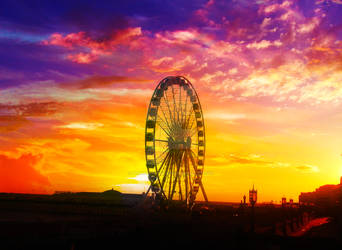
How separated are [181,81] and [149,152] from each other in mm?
14349

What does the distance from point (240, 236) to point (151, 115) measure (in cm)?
3107

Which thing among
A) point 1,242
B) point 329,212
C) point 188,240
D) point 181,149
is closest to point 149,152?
point 181,149

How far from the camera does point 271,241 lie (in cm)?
2331

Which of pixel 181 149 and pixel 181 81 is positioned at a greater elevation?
pixel 181 81

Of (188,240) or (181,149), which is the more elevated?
(181,149)

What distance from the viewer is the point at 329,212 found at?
106m

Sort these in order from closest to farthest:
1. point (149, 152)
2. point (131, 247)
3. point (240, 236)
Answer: point (131, 247), point (240, 236), point (149, 152)

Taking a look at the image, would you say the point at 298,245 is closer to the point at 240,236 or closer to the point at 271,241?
the point at 271,241

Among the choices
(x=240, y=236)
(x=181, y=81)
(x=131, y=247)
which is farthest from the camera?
(x=181, y=81)

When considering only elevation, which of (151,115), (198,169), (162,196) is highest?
(151,115)

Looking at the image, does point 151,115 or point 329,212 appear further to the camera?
point 329,212

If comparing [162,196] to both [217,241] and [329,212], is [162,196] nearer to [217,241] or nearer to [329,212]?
[217,241]

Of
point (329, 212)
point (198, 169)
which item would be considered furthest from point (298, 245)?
point (329, 212)

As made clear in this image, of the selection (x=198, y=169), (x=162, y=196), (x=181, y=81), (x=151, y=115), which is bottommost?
(x=162, y=196)
